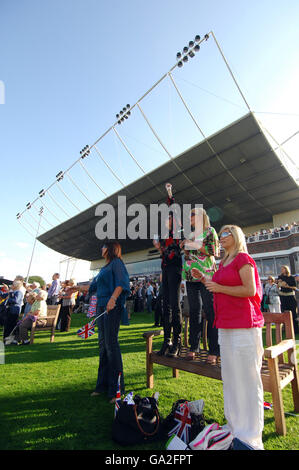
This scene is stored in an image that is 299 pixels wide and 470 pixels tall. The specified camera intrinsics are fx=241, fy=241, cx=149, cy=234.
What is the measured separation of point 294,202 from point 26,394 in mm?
28613

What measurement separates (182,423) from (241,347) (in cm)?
91

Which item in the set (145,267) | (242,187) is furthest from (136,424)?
(145,267)

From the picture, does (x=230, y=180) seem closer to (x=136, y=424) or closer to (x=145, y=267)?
(x=145, y=267)

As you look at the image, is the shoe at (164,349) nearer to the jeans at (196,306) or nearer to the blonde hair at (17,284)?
the jeans at (196,306)

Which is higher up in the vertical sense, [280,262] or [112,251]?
[280,262]

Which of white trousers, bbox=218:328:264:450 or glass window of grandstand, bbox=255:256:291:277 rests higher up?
glass window of grandstand, bbox=255:256:291:277

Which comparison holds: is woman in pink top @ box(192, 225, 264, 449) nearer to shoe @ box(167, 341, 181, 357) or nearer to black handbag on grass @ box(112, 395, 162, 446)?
black handbag on grass @ box(112, 395, 162, 446)

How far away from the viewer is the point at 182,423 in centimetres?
213

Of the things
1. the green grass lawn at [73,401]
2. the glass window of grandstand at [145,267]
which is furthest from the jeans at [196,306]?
the glass window of grandstand at [145,267]

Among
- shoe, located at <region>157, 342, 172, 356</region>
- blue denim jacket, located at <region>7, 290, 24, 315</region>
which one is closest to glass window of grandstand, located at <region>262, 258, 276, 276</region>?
blue denim jacket, located at <region>7, 290, 24, 315</region>

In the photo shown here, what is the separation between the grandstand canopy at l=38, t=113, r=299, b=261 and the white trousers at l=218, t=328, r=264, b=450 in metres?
21.8

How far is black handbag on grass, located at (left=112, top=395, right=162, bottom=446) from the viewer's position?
2072 millimetres

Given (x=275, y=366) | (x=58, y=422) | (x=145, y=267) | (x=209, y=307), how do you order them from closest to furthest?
(x=275, y=366) < (x=58, y=422) < (x=209, y=307) < (x=145, y=267)

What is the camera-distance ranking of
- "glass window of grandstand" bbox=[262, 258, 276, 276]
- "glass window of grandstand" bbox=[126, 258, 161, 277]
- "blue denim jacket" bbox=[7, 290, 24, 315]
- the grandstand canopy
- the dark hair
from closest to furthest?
the dark hair → "blue denim jacket" bbox=[7, 290, 24, 315] → the grandstand canopy → "glass window of grandstand" bbox=[262, 258, 276, 276] → "glass window of grandstand" bbox=[126, 258, 161, 277]
